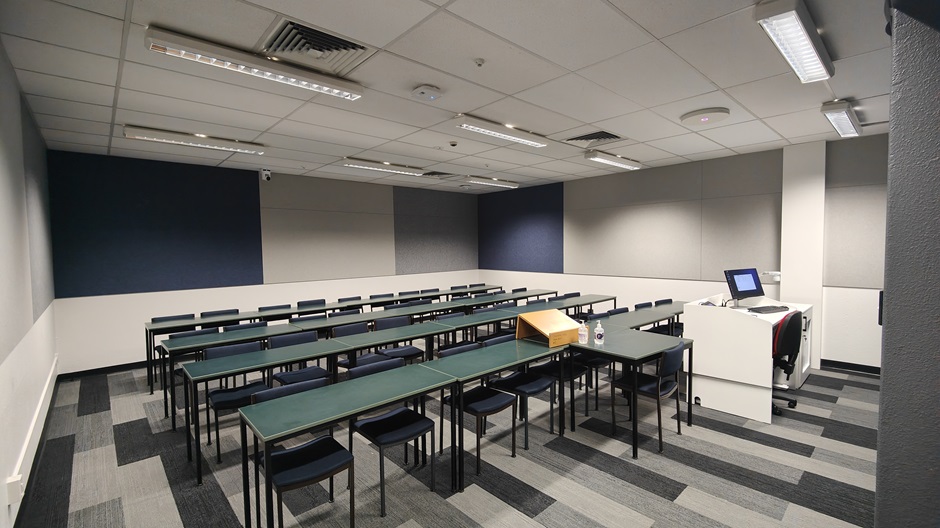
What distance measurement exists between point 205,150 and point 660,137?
6.20m

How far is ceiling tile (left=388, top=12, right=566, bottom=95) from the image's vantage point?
2.65 meters

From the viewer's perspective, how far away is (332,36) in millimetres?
2732

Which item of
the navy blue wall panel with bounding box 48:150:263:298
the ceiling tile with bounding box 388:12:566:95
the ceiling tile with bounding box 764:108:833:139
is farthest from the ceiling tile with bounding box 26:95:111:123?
the ceiling tile with bounding box 764:108:833:139

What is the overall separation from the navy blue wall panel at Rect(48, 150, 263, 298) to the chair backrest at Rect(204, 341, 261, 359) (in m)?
3.45

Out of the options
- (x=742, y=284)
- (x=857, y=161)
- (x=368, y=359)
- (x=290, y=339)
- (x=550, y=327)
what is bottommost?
(x=368, y=359)

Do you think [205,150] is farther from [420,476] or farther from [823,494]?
[823,494]

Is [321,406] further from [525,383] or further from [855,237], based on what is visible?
[855,237]

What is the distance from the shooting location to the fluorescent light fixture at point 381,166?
673cm

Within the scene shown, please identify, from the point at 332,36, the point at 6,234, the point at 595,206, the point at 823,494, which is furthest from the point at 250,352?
the point at 595,206

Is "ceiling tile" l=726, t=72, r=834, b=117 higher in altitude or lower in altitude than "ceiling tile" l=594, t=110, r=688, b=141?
lower

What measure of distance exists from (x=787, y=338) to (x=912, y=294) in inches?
154

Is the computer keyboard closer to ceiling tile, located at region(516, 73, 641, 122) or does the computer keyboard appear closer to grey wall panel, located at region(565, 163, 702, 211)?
ceiling tile, located at region(516, 73, 641, 122)

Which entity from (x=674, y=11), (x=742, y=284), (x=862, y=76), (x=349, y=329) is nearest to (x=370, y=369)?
(x=349, y=329)

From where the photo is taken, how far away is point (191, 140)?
505 centimetres
